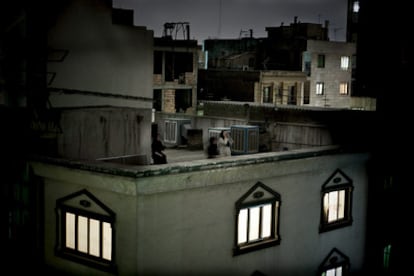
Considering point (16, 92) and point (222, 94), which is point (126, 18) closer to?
point (16, 92)

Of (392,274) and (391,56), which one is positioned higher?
(391,56)

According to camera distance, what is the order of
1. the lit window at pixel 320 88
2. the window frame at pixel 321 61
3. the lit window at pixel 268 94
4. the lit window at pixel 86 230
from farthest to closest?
the lit window at pixel 320 88, the window frame at pixel 321 61, the lit window at pixel 268 94, the lit window at pixel 86 230

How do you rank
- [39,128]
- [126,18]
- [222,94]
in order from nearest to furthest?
[39,128] → [126,18] → [222,94]

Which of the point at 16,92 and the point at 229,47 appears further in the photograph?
the point at 229,47

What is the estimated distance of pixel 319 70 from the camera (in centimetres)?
5766

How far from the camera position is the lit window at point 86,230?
1603cm

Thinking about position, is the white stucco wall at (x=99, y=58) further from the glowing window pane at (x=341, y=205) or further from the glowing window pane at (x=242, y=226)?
the glowing window pane at (x=341, y=205)

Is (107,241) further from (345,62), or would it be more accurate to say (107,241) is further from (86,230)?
(345,62)

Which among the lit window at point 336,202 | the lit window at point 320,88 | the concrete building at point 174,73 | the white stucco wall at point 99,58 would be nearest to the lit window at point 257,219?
the lit window at point 336,202

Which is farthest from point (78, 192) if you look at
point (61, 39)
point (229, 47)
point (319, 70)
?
point (229, 47)

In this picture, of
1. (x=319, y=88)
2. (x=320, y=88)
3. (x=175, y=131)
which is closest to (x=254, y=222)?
(x=175, y=131)

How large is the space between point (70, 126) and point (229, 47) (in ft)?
159

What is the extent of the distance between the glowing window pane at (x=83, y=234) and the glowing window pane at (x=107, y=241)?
0.66 m

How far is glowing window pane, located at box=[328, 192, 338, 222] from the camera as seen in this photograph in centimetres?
2095
